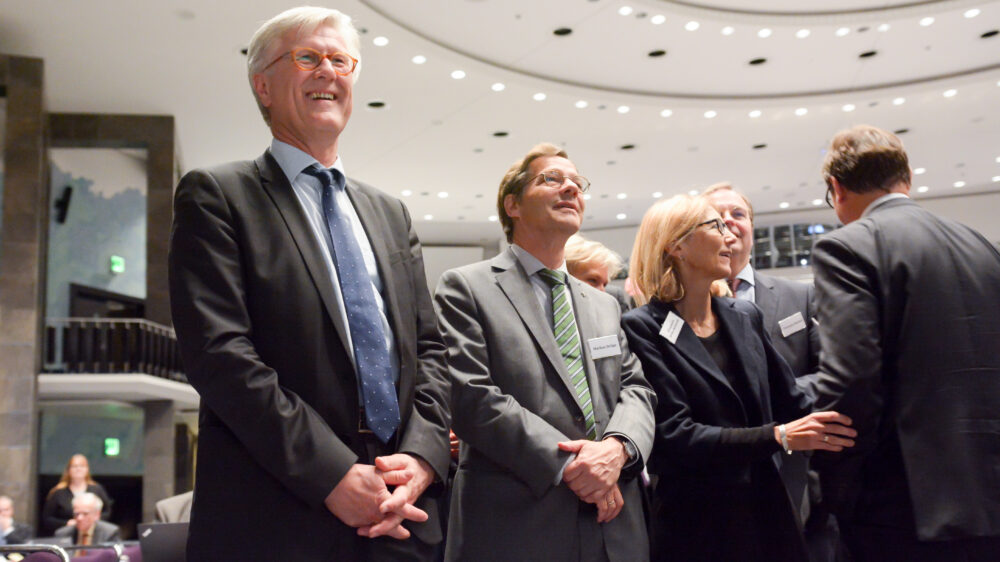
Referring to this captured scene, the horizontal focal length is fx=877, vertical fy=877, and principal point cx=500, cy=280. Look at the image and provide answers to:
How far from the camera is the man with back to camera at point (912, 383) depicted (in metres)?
2.14

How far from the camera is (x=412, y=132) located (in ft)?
46.3

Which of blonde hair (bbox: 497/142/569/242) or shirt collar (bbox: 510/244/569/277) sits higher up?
blonde hair (bbox: 497/142/569/242)

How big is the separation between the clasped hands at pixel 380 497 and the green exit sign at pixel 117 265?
1577 centimetres

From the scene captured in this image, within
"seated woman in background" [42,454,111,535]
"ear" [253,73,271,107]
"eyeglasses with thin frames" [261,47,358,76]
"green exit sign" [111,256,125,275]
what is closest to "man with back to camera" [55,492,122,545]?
"seated woman in background" [42,454,111,535]

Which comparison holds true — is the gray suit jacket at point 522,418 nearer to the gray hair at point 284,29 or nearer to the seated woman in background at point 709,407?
the seated woman in background at point 709,407

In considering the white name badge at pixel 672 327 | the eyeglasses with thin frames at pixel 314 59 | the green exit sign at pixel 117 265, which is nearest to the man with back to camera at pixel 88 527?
the white name badge at pixel 672 327

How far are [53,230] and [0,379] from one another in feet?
18.6

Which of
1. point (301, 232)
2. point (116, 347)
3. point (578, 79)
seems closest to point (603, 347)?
point (301, 232)

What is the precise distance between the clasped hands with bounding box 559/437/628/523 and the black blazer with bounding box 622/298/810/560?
0.29 metres

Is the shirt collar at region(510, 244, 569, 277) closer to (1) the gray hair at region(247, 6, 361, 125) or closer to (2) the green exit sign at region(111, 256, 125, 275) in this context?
(1) the gray hair at region(247, 6, 361, 125)

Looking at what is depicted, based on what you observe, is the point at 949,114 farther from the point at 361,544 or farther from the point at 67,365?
the point at 361,544

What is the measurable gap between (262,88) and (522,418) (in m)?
1.07

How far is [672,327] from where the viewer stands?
278 centimetres

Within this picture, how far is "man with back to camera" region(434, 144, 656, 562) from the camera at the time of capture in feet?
7.67
